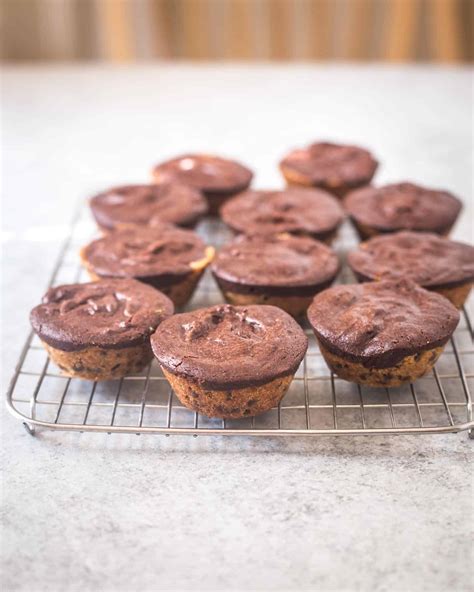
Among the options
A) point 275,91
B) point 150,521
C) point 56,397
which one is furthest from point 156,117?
point 150,521

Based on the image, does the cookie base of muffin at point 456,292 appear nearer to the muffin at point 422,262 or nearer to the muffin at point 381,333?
the muffin at point 422,262

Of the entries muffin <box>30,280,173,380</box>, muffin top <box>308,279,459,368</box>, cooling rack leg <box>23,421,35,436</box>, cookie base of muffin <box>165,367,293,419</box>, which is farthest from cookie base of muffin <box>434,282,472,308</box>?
cooling rack leg <box>23,421,35,436</box>

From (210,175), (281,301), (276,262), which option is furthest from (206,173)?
(281,301)

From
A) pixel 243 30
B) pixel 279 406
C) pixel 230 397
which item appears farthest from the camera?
pixel 243 30

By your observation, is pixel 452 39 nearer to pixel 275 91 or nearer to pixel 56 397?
pixel 275 91

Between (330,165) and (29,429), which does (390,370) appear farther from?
(330,165)

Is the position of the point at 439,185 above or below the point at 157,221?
below

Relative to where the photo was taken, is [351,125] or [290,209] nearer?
[290,209]

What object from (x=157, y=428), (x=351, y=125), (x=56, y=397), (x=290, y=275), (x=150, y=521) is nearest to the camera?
(x=150, y=521)
